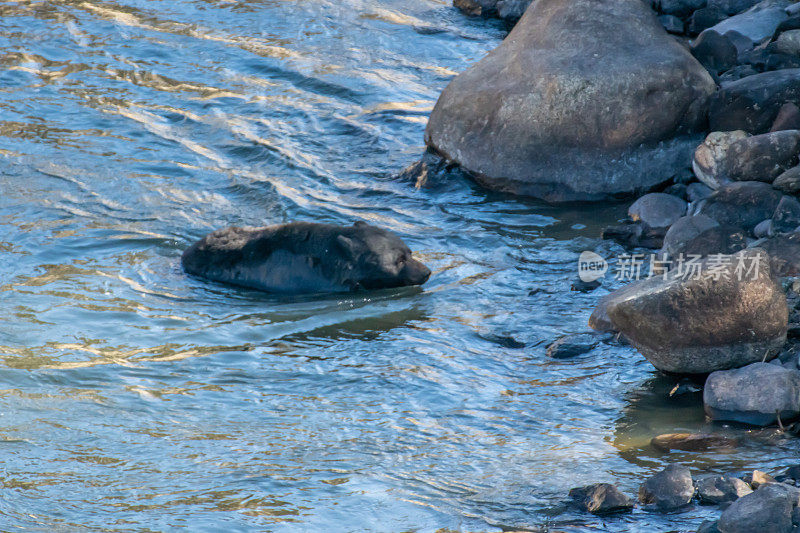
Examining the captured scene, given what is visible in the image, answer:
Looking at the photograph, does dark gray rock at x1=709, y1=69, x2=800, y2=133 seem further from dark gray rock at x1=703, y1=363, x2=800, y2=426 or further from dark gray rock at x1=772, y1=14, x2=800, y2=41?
dark gray rock at x1=703, y1=363, x2=800, y2=426

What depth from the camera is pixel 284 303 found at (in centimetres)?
701

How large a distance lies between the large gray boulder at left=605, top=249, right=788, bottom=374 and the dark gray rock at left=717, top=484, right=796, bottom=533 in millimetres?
1637

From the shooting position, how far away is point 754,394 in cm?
528

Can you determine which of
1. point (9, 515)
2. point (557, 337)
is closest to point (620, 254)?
point (557, 337)

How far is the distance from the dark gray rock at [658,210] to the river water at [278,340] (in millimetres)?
353

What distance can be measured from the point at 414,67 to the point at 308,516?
8911mm

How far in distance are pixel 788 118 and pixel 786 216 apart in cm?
127

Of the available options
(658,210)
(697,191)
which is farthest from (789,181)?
(658,210)

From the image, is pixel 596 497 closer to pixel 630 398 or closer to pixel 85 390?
pixel 630 398

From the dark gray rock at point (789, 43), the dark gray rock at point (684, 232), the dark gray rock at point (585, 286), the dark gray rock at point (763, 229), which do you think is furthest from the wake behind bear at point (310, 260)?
the dark gray rock at point (789, 43)

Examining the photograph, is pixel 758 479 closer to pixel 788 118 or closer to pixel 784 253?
pixel 784 253

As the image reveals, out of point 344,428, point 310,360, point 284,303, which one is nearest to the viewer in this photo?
point 344,428

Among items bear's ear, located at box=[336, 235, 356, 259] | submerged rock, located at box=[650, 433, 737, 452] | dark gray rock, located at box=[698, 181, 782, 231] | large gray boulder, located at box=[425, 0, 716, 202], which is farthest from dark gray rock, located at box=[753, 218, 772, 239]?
bear's ear, located at box=[336, 235, 356, 259]

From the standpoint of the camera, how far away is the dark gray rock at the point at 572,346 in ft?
20.7
